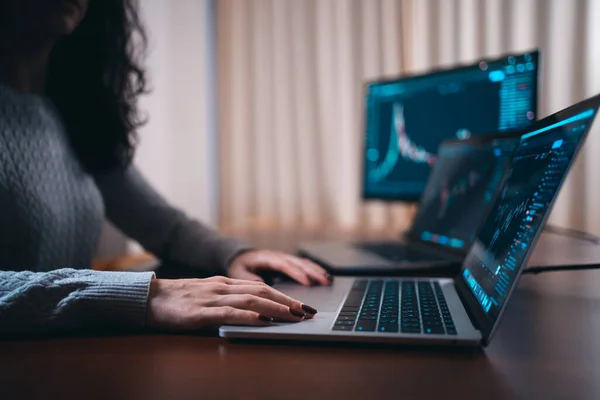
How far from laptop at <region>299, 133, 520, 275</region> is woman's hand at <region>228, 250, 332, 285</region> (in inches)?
4.5

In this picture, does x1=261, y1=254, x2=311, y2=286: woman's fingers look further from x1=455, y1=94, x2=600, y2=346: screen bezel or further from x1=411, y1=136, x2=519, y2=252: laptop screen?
x1=411, y1=136, x2=519, y2=252: laptop screen

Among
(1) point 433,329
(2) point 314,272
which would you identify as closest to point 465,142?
(2) point 314,272

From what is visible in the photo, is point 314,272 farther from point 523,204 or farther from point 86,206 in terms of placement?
point 86,206

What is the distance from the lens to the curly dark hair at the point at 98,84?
1.16 metres

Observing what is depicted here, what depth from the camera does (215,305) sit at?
56 centimetres

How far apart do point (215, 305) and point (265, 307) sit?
57mm

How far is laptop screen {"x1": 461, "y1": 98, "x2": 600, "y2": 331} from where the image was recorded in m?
0.48

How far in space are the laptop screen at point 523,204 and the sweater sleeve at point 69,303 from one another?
0.37 meters

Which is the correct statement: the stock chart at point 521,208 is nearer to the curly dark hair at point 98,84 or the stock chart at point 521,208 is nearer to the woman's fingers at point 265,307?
the woman's fingers at point 265,307

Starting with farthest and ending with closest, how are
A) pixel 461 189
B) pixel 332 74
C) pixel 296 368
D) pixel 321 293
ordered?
pixel 332 74, pixel 461 189, pixel 321 293, pixel 296 368

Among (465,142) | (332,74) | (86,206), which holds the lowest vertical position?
(86,206)

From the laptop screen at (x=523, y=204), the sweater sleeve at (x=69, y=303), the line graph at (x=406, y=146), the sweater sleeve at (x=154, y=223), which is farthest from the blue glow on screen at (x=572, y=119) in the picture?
the line graph at (x=406, y=146)

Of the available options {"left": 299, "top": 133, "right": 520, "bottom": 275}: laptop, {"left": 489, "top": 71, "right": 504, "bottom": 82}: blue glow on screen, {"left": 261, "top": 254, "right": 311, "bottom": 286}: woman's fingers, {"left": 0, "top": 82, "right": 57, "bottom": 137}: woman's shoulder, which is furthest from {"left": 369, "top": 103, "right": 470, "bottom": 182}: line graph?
{"left": 0, "top": 82, "right": 57, "bottom": 137}: woman's shoulder

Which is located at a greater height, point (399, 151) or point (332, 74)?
point (332, 74)
